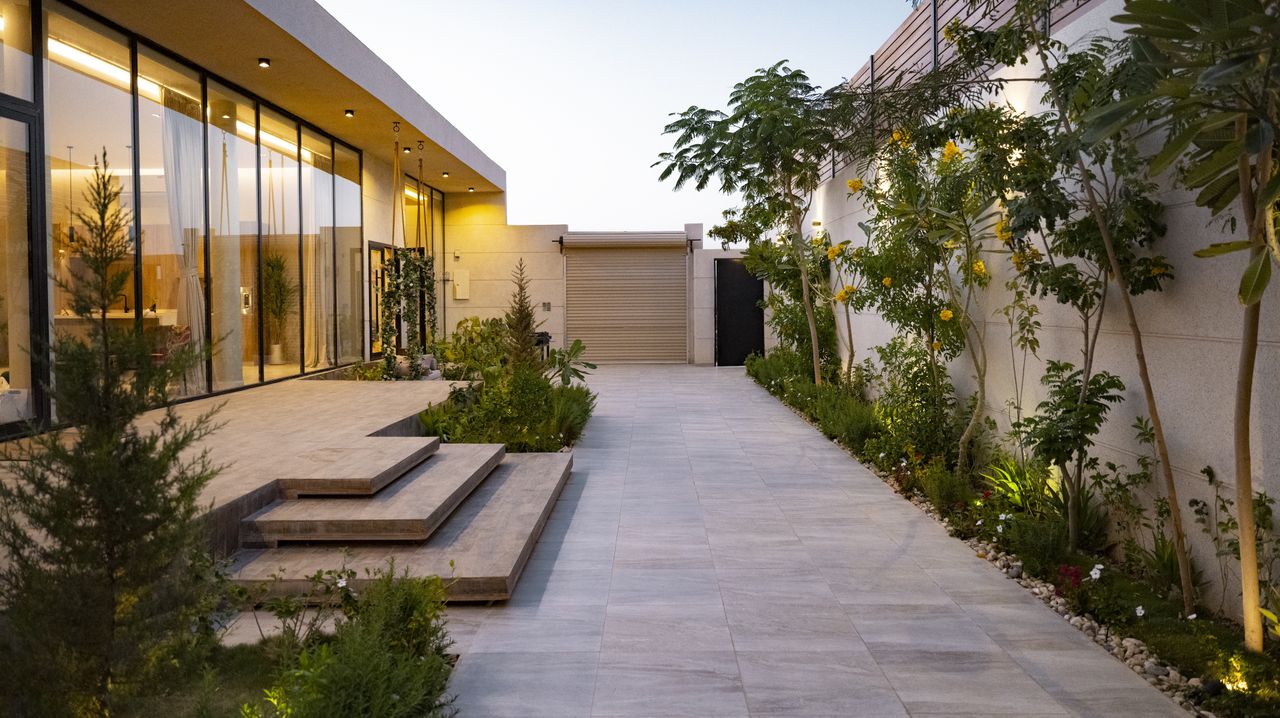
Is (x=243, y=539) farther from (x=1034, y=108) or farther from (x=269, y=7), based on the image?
(x=1034, y=108)

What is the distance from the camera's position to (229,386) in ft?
34.1

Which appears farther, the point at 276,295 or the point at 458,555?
the point at 276,295

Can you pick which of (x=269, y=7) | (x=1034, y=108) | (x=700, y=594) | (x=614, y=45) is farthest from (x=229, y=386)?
(x=614, y=45)

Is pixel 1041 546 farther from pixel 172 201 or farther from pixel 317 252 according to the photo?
pixel 317 252

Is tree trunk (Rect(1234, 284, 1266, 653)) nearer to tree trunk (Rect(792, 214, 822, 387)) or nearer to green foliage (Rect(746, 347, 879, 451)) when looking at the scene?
green foliage (Rect(746, 347, 879, 451))

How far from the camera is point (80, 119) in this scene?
7.55 metres

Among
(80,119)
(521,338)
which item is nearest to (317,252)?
(521,338)

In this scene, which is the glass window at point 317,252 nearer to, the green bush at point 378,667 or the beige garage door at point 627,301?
the beige garage door at point 627,301

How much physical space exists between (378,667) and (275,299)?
9.39 meters

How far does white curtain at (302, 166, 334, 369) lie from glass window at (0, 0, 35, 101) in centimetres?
568

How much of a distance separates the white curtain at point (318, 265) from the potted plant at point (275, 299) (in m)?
0.65

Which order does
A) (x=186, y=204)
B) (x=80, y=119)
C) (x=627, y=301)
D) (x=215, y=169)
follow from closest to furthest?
1. (x=80, y=119)
2. (x=186, y=204)
3. (x=215, y=169)
4. (x=627, y=301)

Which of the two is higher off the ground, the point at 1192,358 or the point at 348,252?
the point at 348,252

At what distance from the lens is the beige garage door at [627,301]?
73.3 feet
